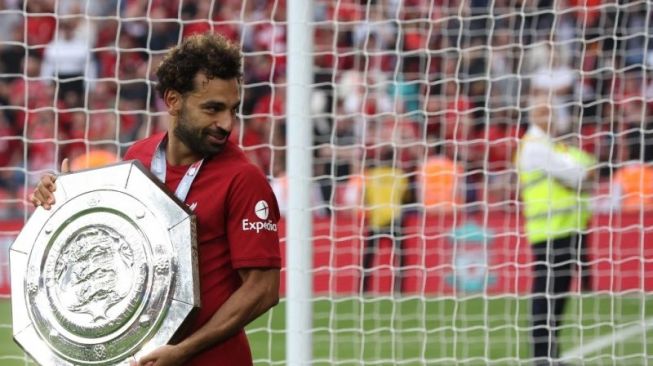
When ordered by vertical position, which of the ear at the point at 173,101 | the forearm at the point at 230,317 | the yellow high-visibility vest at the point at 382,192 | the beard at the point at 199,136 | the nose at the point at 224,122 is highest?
the ear at the point at 173,101

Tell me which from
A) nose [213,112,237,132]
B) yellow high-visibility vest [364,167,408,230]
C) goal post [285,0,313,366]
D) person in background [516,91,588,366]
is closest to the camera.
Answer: nose [213,112,237,132]

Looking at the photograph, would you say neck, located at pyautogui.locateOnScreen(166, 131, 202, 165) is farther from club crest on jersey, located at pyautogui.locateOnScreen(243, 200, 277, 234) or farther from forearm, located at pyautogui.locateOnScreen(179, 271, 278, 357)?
forearm, located at pyautogui.locateOnScreen(179, 271, 278, 357)

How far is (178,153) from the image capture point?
343cm

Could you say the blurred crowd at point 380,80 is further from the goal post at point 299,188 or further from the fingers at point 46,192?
the fingers at point 46,192

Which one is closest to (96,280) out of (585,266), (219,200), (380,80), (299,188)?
(219,200)

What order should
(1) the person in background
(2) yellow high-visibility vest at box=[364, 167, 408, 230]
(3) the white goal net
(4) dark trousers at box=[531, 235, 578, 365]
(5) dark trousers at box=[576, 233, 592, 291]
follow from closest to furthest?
(4) dark trousers at box=[531, 235, 578, 365] → (3) the white goal net → (1) the person in background → (5) dark trousers at box=[576, 233, 592, 291] → (2) yellow high-visibility vest at box=[364, 167, 408, 230]

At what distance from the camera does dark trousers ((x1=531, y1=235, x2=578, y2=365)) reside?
6707mm

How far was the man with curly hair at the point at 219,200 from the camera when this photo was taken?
10.8 feet

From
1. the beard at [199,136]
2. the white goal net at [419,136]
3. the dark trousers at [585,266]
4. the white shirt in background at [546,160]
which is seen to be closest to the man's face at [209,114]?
the beard at [199,136]

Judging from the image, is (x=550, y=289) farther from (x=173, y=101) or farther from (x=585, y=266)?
(x=173, y=101)

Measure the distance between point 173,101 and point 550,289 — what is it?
13.4 feet

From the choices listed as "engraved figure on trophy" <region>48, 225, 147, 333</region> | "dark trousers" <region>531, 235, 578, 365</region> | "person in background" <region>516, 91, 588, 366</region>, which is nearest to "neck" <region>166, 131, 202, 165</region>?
"engraved figure on trophy" <region>48, 225, 147, 333</region>

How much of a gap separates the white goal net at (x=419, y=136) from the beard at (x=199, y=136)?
2.93m

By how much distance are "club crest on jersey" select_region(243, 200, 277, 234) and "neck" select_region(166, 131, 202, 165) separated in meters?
0.21
